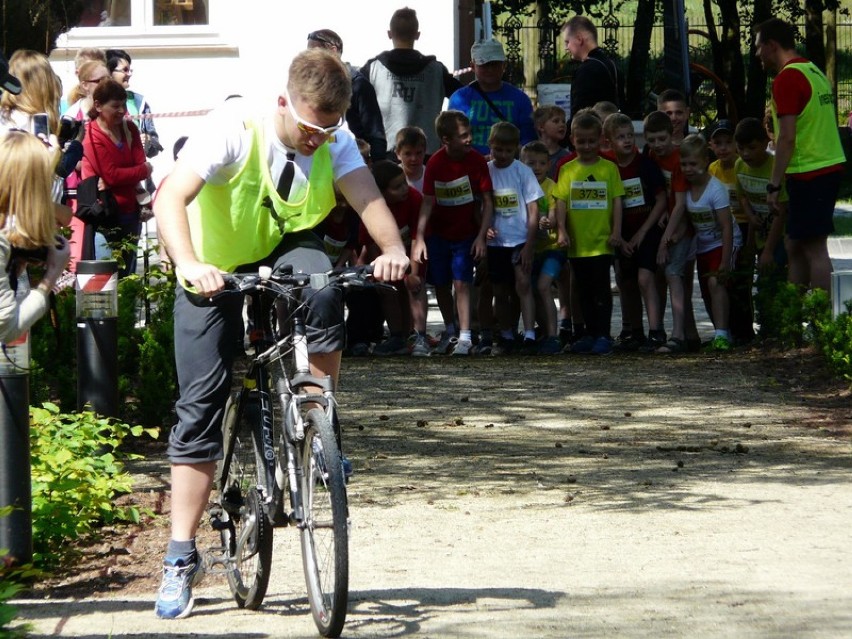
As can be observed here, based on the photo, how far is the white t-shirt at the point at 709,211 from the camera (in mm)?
12195

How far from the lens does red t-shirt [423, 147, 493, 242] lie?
39.8ft

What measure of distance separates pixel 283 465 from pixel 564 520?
1.95m

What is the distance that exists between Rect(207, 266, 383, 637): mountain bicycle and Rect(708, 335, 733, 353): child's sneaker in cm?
679

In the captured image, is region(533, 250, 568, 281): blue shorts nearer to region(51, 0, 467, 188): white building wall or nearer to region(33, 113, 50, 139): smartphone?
region(33, 113, 50, 139): smartphone

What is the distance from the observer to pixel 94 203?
11539mm

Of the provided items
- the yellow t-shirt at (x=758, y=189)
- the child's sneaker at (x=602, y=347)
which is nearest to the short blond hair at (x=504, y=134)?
the child's sneaker at (x=602, y=347)

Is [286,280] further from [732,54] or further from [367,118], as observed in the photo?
[732,54]

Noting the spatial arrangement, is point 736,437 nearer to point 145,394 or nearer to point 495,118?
point 145,394

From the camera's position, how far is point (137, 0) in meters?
18.6

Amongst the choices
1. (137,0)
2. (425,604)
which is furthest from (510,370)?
(137,0)

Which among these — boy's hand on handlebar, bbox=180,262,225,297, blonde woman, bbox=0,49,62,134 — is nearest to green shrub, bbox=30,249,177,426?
blonde woman, bbox=0,49,62,134

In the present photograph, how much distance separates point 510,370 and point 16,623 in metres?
6.29

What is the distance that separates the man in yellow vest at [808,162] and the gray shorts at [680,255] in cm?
91

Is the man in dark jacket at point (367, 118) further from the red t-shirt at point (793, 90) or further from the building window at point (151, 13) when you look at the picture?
the building window at point (151, 13)
